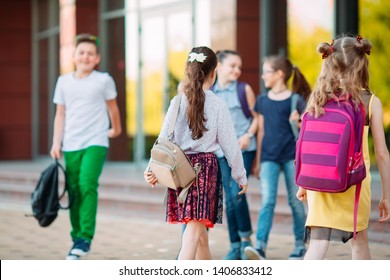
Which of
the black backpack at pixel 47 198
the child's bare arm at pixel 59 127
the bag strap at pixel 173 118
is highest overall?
the bag strap at pixel 173 118

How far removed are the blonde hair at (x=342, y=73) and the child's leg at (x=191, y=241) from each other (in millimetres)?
1044

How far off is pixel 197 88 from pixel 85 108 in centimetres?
234

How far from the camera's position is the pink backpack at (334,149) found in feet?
15.1

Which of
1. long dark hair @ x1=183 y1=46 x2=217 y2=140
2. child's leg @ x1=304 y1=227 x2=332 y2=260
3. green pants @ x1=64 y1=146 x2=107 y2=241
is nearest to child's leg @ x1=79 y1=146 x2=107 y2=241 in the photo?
green pants @ x1=64 y1=146 x2=107 y2=241

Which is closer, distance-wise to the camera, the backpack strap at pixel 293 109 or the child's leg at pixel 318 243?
the child's leg at pixel 318 243

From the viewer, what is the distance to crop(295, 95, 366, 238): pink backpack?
4609 millimetres

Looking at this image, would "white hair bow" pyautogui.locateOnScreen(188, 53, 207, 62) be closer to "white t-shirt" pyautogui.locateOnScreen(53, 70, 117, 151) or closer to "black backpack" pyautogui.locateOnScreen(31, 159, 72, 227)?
"white t-shirt" pyautogui.locateOnScreen(53, 70, 117, 151)

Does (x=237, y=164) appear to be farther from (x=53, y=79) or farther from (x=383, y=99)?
(x=53, y=79)

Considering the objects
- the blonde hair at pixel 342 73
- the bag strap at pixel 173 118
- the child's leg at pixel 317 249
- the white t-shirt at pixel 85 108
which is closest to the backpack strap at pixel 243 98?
the white t-shirt at pixel 85 108

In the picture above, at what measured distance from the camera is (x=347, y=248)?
7.86 meters

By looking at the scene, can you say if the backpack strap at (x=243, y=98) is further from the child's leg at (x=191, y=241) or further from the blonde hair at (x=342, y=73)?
the blonde hair at (x=342, y=73)

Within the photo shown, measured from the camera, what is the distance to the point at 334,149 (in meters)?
4.62

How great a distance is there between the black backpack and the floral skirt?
2.41 meters

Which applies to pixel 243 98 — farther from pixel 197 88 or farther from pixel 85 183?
pixel 197 88
